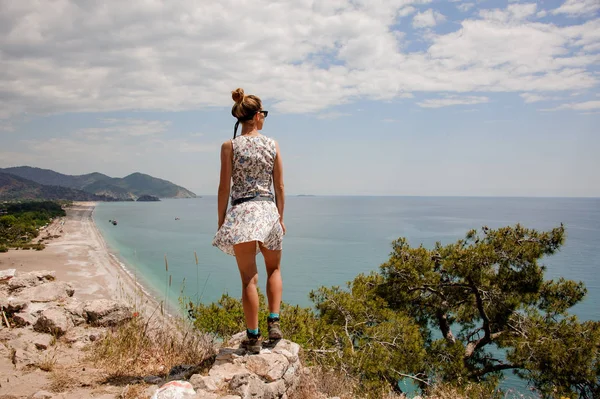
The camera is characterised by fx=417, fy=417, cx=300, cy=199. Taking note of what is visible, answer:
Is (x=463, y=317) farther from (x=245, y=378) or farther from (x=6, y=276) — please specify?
(x=6, y=276)

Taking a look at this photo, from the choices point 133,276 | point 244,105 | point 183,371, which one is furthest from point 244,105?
point 133,276

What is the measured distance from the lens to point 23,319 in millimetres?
4957

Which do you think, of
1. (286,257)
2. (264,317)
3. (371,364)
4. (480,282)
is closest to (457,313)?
(480,282)

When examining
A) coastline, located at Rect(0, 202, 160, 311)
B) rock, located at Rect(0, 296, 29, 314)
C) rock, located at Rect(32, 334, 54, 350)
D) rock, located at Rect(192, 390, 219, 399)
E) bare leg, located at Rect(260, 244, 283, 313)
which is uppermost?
bare leg, located at Rect(260, 244, 283, 313)

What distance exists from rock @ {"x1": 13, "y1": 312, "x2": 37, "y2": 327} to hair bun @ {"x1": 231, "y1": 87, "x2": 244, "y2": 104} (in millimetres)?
3723

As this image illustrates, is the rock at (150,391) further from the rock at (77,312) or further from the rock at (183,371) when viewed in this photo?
the rock at (77,312)

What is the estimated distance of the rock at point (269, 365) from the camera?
3.29 m

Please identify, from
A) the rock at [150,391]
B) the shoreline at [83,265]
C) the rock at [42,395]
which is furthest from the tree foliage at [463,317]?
the shoreline at [83,265]

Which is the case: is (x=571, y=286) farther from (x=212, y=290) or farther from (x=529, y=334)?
(x=212, y=290)

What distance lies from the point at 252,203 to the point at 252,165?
32 cm

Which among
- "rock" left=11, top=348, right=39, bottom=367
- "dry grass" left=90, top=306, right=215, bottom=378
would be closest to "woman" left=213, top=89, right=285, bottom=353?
"dry grass" left=90, top=306, right=215, bottom=378

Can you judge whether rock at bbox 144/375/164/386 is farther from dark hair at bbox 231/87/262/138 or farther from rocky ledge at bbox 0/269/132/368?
dark hair at bbox 231/87/262/138

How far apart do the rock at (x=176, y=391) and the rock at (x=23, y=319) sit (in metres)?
2.90

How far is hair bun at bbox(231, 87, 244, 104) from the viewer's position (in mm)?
3468
